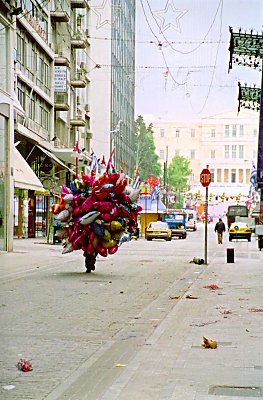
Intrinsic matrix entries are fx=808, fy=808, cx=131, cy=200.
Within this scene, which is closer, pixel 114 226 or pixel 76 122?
pixel 114 226

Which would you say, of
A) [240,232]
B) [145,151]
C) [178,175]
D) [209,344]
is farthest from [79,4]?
[178,175]

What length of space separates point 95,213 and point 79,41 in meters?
32.0

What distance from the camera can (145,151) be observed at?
100062mm

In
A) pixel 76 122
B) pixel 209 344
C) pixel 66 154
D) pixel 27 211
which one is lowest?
pixel 209 344

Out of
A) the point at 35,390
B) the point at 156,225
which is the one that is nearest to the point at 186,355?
the point at 35,390

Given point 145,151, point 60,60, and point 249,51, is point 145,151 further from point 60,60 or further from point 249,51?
point 249,51

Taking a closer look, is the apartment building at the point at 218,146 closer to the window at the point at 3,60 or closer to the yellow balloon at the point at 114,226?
the window at the point at 3,60

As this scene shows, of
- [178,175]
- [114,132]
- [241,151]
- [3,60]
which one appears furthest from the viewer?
[241,151]

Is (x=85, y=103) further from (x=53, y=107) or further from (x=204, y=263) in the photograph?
(x=204, y=263)

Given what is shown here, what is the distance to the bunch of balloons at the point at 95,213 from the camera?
17719mm

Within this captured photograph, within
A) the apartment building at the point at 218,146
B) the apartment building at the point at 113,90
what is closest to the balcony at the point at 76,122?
the apartment building at the point at 113,90

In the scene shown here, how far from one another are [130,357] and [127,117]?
203 feet

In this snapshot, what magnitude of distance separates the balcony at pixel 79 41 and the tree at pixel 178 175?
6934 centimetres

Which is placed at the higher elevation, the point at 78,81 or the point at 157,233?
the point at 78,81
